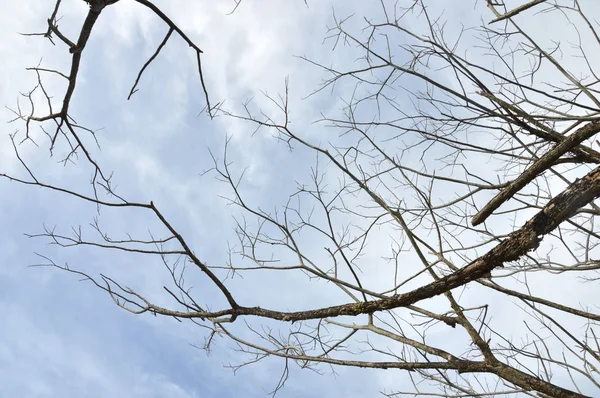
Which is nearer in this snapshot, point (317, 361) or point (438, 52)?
point (438, 52)

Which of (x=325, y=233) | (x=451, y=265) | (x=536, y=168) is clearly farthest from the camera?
(x=325, y=233)

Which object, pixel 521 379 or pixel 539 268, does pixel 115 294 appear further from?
pixel 539 268

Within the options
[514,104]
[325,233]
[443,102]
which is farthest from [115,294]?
[514,104]

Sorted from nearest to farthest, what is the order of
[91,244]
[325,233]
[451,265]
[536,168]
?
[536,168] < [91,244] < [451,265] < [325,233]

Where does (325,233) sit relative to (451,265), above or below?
above

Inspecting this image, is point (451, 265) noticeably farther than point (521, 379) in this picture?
Yes

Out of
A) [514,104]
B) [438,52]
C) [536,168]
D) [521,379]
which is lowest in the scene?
[521,379]

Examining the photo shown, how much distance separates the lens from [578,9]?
3812mm

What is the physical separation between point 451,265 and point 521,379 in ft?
3.40

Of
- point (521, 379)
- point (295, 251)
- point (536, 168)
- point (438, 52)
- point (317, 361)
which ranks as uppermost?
point (438, 52)

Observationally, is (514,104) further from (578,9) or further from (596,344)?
(596,344)

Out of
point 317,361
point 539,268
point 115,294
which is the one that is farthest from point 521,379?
point 115,294

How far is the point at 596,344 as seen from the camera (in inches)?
169

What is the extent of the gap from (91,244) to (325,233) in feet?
6.51
